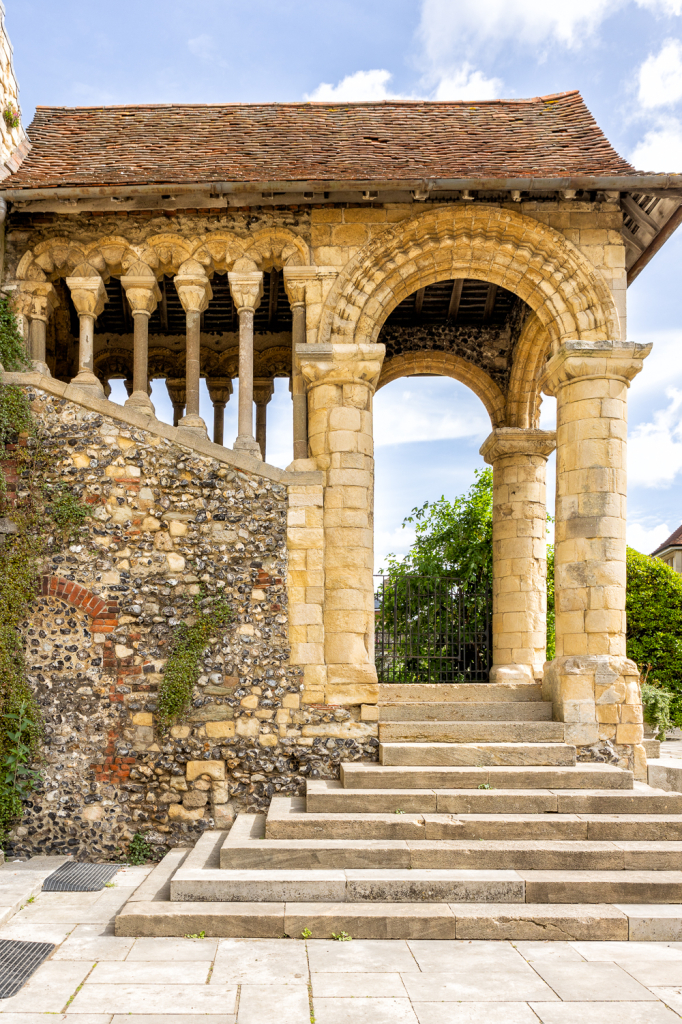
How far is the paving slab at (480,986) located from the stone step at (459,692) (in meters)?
3.30

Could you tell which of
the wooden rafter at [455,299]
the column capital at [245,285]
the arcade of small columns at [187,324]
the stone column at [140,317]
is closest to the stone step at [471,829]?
the arcade of small columns at [187,324]

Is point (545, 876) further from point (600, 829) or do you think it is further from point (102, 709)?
point (102, 709)

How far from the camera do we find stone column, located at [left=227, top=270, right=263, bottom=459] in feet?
25.0

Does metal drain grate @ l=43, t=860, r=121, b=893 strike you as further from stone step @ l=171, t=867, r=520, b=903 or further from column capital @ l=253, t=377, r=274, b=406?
column capital @ l=253, t=377, r=274, b=406

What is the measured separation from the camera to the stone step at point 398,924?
4.97m

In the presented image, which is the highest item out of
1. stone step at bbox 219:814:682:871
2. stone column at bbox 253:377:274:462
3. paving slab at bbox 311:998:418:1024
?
stone column at bbox 253:377:274:462

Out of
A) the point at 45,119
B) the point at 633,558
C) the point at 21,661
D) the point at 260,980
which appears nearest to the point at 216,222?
the point at 45,119

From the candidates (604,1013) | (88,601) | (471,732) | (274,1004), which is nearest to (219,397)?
(88,601)

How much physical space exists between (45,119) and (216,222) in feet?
10.1

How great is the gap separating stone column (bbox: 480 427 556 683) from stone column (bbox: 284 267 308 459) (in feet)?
10.0

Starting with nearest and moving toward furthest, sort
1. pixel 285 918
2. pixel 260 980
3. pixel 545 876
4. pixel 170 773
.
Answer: pixel 260 980
pixel 285 918
pixel 545 876
pixel 170 773

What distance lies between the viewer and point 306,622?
712 cm

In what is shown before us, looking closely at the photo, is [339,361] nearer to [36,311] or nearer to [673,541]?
[36,311]

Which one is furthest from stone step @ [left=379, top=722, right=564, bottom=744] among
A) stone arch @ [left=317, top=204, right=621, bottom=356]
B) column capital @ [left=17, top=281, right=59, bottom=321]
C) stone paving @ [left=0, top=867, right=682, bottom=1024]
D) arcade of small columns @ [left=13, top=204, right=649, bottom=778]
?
column capital @ [left=17, top=281, right=59, bottom=321]
